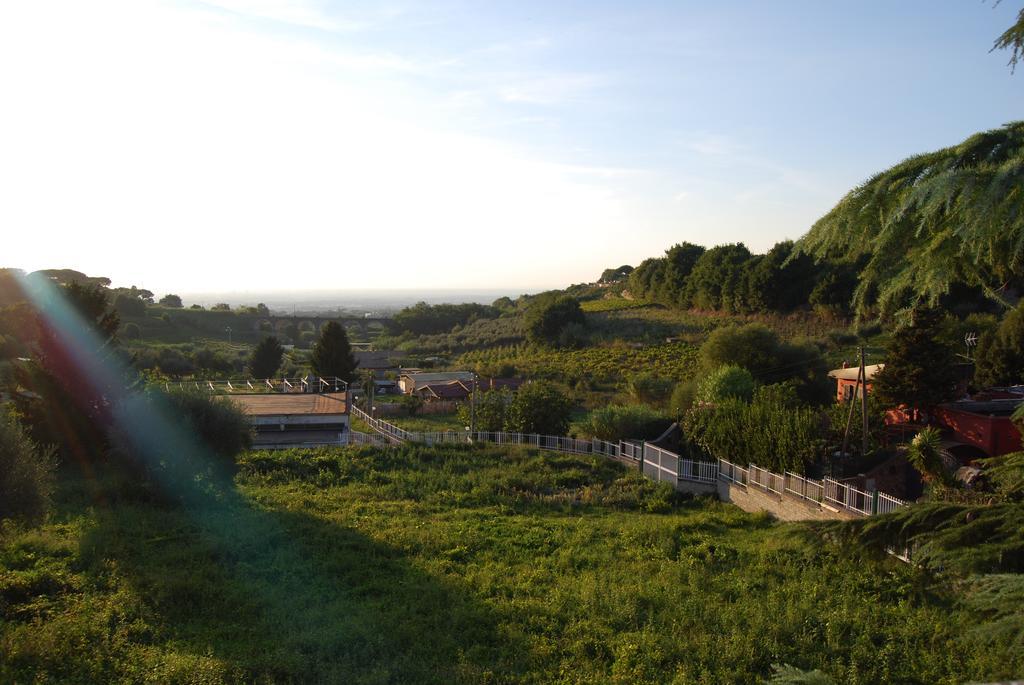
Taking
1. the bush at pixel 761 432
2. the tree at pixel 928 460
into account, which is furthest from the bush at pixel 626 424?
the tree at pixel 928 460

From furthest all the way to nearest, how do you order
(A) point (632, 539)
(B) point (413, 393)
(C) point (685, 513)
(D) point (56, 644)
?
(B) point (413, 393) → (C) point (685, 513) → (A) point (632, 539) → (D) point (56, 644)

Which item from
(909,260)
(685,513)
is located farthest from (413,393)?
(909,260)

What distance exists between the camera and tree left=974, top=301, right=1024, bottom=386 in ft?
97.9

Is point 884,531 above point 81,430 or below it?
above

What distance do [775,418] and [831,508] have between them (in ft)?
16.1

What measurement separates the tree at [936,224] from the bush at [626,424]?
21.6 meters

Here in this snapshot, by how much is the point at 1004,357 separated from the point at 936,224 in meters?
30.8

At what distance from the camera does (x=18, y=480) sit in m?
11.6

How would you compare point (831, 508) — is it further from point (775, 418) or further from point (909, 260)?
point (909, 260)

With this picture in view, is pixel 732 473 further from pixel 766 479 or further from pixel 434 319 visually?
pixel 434 319

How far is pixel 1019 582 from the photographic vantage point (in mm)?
3359

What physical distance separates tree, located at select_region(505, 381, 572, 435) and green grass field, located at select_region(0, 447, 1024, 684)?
10024 millimetres

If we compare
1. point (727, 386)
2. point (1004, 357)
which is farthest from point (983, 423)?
point (1004, 357)

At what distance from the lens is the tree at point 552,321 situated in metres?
69.8
